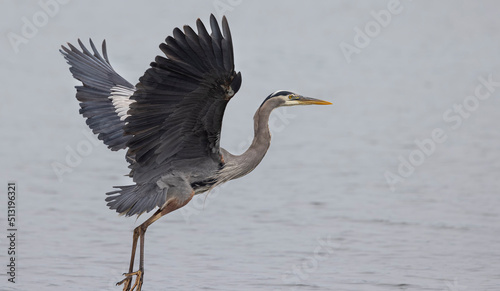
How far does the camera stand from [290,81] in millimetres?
15977

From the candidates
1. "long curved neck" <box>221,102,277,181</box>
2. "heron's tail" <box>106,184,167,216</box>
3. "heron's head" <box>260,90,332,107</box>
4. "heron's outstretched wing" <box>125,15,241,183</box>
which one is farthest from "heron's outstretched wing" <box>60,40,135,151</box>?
"heron's head" <box>260,90,332,107</box>

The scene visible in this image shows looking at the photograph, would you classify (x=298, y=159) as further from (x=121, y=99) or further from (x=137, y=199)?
(x=137, y=199)

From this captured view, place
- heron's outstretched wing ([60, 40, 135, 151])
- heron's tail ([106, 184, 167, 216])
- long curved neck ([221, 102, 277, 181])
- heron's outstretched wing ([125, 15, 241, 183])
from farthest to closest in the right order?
heron's outstretched wing ([60, 40, 135, 151])
long curved neck ([221, 102, 277, 181])
heron's tail ([106, 184, 167, 216])
heron's outstretched wing ([125, 15, 241, 183])

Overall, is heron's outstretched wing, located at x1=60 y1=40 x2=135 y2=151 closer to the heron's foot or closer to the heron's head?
the heron's foot

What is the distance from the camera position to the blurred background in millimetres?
8820

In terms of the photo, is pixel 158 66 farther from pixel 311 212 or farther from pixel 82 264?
pixel 311 212

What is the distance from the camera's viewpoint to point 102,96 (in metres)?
9.00

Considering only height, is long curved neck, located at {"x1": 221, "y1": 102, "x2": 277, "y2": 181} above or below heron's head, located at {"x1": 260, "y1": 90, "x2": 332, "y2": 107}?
below

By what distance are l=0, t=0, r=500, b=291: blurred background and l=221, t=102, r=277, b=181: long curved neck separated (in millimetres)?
990

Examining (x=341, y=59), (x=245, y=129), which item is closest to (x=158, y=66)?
(x=245, y=129)

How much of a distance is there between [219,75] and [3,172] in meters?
5.25

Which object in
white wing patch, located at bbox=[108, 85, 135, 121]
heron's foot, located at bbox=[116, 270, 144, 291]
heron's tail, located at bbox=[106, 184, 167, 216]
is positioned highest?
white wing patch, located at bbox=[108, 85, 135, 121]

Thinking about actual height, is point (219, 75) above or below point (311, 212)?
above

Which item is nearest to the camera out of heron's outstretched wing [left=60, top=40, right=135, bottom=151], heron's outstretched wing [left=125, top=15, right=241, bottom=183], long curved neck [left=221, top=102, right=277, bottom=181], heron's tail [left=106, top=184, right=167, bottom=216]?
heron's outstretched wing [left=125, top=15, right=241, bottom=183]
